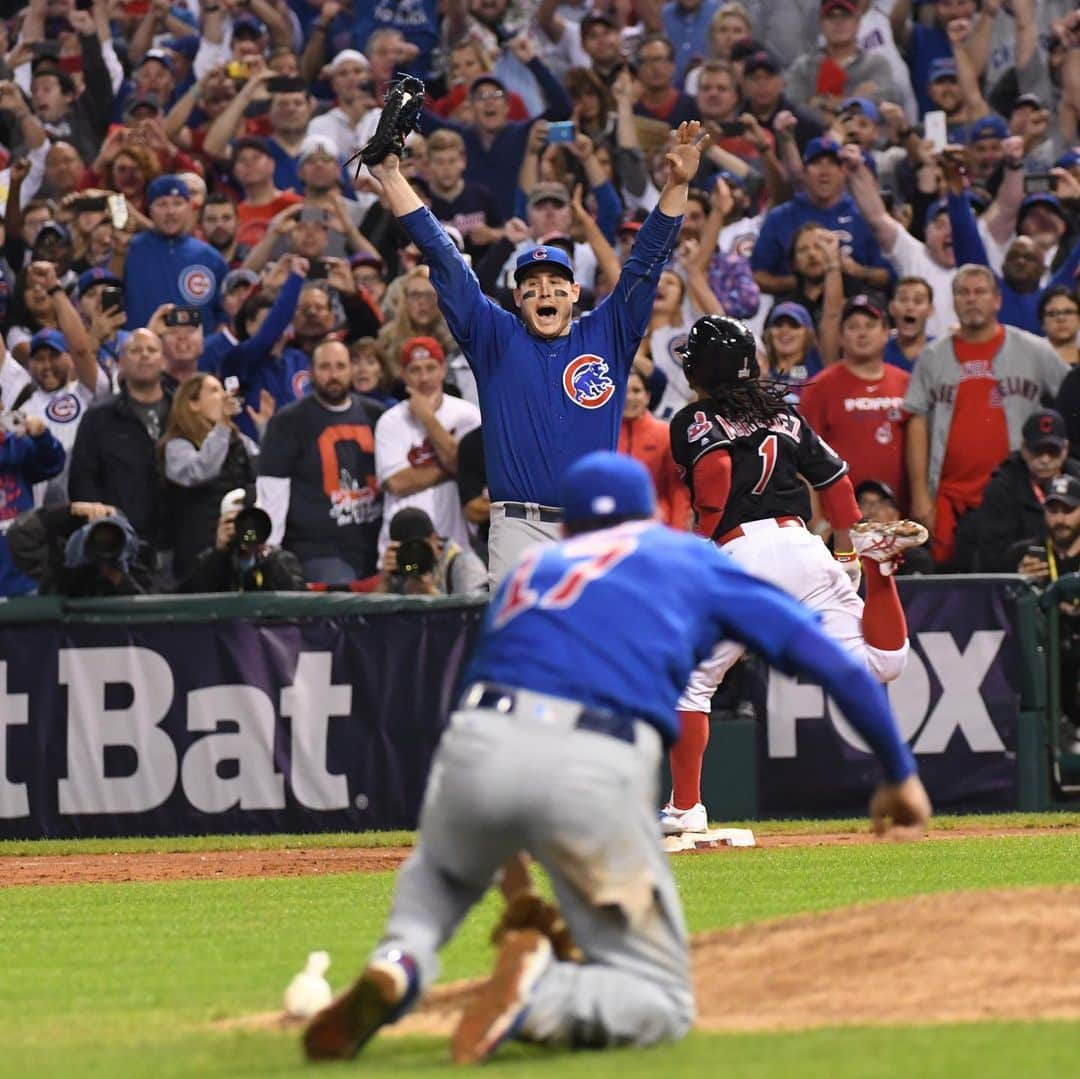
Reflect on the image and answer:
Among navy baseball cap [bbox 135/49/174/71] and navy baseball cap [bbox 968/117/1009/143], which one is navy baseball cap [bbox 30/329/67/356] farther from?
navy baseball cap [bbox 968/117/1009/143]

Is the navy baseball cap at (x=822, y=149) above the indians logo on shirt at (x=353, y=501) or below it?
above

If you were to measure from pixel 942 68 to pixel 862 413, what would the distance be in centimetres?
598

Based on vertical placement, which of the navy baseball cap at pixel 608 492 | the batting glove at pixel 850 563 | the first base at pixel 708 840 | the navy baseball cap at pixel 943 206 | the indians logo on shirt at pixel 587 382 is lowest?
the first base at pixel 708 840

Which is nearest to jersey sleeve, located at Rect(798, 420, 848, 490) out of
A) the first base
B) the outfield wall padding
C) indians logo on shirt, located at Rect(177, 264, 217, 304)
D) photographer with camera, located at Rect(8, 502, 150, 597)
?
the first base

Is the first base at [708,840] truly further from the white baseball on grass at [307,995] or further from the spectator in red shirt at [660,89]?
the spectator in red shirt at [660,89]

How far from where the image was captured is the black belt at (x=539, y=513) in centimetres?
1017

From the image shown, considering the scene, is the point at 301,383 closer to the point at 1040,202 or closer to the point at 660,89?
the point at 660,89

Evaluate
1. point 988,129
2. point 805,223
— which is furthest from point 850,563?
point 988,129

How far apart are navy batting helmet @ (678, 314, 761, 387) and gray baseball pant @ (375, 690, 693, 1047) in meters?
4.99

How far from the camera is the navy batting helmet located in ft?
34.8

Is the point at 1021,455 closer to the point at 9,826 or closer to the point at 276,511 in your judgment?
the point at 276,511

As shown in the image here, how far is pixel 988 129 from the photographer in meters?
18.1

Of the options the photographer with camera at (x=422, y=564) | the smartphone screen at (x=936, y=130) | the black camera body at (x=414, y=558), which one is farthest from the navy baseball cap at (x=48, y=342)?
the smartphone screen at (x=936, y=130)

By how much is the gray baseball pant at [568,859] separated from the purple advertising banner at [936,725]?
741cm
